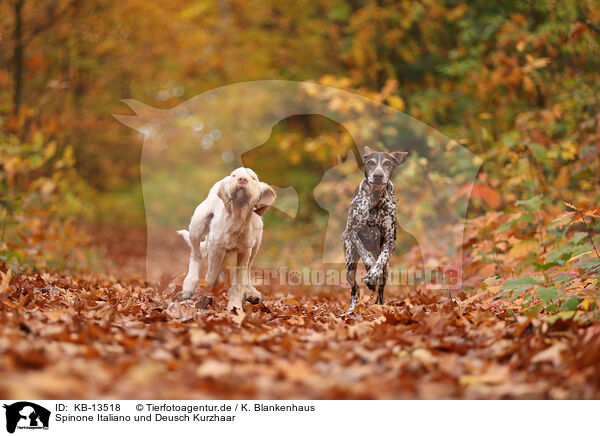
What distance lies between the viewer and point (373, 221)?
235 inches

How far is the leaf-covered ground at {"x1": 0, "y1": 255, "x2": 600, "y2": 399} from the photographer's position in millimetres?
2793

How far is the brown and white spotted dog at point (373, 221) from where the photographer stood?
5785mm

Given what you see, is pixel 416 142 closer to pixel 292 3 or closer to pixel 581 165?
pixel 581 165

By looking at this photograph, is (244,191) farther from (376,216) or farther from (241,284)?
(376,216)

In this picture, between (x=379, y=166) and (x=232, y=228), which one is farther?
(x=379, y=166)

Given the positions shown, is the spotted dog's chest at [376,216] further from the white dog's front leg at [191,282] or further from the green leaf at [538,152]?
the green leaf at [538,152]

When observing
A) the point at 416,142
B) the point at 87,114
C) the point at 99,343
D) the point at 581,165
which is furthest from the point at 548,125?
the point at 87,114

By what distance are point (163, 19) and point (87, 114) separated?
13.1 ft

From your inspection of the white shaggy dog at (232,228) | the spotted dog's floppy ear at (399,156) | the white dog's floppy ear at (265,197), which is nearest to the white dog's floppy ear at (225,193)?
the white shaggy dog at (232,228)

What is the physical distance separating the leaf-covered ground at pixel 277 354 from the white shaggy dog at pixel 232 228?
0.59m

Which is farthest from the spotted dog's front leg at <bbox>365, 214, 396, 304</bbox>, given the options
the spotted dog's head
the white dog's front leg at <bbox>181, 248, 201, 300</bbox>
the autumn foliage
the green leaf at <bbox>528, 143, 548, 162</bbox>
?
the green leaf at <bbox>528, 143, 548, 162</bbox>
